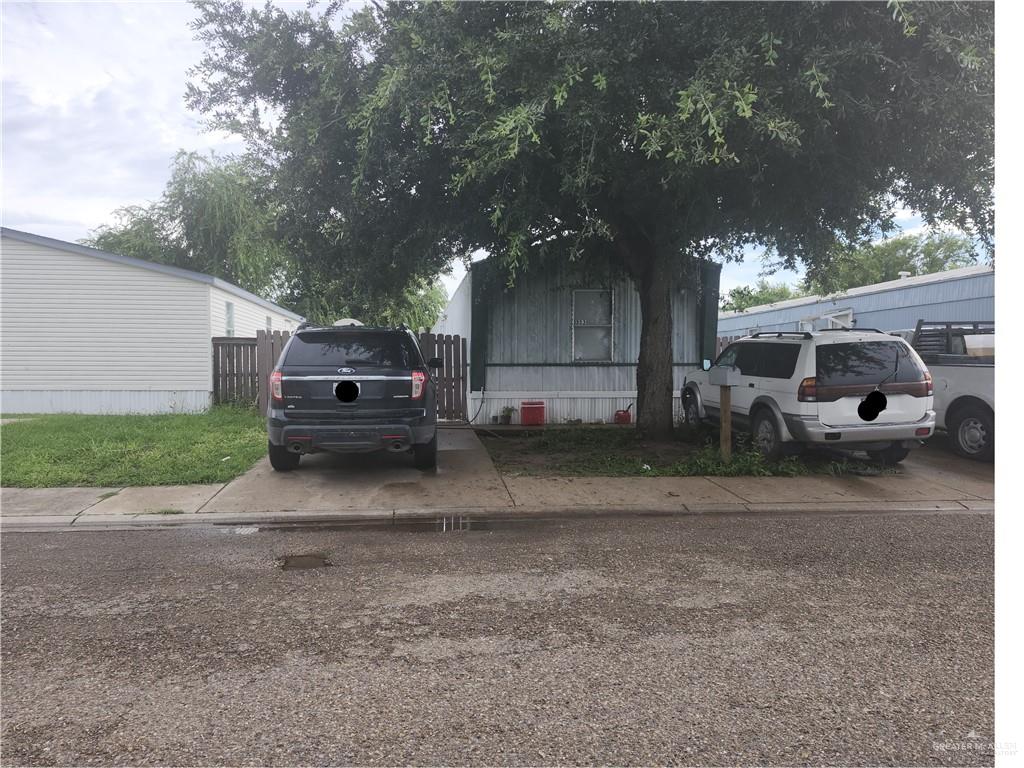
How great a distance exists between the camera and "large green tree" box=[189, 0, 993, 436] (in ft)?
19.7

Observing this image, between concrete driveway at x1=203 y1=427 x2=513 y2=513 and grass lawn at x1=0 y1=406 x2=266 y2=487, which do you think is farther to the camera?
grass lawn at x1=0 y1=406 x2=266 y2=487

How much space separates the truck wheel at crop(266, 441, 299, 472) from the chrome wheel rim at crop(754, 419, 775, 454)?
6.38 m

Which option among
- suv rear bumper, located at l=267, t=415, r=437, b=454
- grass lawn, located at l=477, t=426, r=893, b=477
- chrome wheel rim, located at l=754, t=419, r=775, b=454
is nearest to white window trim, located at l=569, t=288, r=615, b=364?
grass lawn, located at l=477, t=426, r=893, b=477

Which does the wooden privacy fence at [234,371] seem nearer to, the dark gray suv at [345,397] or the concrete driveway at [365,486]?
the concrete driveway at [365,486]

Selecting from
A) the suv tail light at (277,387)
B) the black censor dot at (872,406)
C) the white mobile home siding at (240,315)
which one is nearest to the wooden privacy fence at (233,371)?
the white mobile home siding at (240,315)

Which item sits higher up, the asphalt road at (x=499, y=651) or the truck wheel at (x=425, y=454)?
the truck wheel at (x=425, y=454)

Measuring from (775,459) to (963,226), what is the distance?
4.32 m

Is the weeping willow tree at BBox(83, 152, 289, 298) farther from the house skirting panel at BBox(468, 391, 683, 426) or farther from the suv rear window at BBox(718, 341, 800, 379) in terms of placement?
the suv rear window at BBox(718, 341, 800, 379)

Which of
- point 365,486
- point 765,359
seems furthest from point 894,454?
point 365,486

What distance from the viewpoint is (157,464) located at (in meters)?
8.28

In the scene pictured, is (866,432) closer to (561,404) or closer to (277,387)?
(561,404)

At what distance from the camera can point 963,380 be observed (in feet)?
30.2

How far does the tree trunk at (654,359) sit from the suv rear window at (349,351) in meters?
4.41

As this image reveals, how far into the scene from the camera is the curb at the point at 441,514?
19.5 feet
